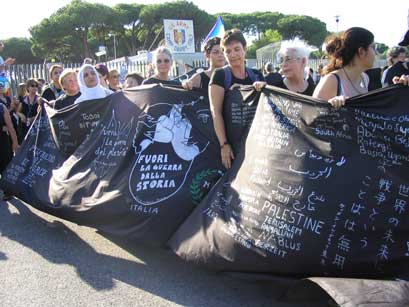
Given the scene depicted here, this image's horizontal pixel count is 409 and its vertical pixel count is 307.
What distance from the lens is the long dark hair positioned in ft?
11.2

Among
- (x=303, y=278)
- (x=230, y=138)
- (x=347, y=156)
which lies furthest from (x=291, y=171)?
(x=230, y=138)

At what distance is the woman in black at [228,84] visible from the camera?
3.87 meters

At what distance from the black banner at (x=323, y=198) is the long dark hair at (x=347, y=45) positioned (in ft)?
1.59

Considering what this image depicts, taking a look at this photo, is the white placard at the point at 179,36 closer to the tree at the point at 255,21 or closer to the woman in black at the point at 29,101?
the woman in black at the point at 29,101

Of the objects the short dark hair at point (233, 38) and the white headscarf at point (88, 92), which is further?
the white headscarf at point (88, 92)

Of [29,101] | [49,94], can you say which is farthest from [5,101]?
[29,101]

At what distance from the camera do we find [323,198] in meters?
2.92

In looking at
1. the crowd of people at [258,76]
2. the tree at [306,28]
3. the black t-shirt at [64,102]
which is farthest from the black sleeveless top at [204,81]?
the tree at [306,28]

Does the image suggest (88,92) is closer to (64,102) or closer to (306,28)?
(64,102)

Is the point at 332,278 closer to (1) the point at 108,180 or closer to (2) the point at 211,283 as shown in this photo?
(2) the point at 211,283

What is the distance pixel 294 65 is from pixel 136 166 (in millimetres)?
1638

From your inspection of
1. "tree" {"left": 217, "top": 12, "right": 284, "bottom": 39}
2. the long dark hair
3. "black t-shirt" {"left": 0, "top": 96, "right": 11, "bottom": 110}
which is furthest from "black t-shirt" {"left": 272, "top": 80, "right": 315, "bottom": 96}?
"tree" {"left": 217, "top": 12, "right": 284, "bottom": 39}

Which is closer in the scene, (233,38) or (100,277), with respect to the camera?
(100,277)

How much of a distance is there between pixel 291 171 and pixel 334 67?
3.09 ft
